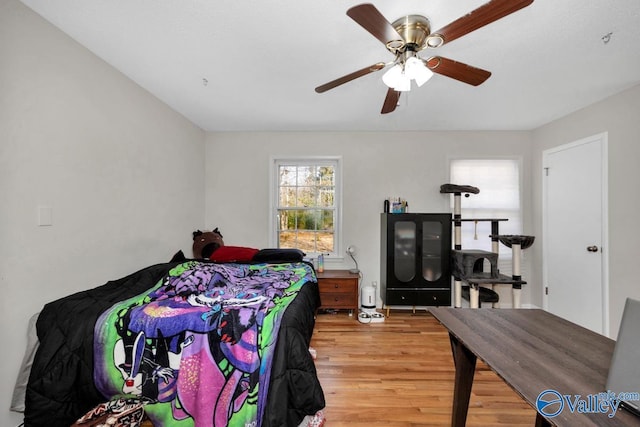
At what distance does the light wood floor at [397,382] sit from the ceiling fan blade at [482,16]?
2261 millimetres

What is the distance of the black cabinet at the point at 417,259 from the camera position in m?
3.48

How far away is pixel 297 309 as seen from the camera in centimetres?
180

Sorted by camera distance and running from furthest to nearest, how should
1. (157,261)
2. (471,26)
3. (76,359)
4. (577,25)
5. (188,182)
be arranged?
(188,182)
(157,261)
(577,25)
(76,359)
(471,26)

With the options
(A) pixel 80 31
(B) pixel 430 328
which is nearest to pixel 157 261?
(A) pixel 80 31

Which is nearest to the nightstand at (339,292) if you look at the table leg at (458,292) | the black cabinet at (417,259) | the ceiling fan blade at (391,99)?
the black cabinet at (417,259)

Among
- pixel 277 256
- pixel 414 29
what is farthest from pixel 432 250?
pixel 414 29

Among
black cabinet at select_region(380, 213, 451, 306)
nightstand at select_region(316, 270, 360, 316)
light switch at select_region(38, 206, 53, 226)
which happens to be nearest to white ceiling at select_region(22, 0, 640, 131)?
light switch at select_region(38, 206, 53, 226)

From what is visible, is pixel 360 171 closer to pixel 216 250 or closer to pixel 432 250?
pixel 432 250

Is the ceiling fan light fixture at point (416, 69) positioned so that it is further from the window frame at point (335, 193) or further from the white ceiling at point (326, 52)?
the window frame at point (335, 193)

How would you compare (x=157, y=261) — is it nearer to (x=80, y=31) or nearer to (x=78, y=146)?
(x=78, y=146)

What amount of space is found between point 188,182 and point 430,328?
3.48 m

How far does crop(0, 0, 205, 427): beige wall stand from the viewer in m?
1.55

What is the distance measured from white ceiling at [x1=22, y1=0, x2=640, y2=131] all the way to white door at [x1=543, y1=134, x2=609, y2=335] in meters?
0.58

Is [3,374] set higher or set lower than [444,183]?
lower
